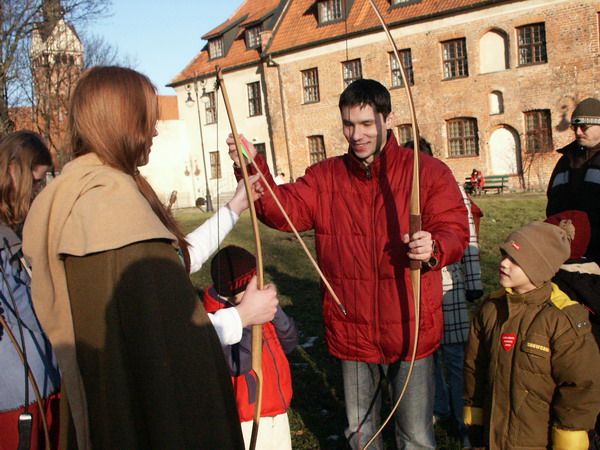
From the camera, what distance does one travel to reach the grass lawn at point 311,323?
364 centimetres

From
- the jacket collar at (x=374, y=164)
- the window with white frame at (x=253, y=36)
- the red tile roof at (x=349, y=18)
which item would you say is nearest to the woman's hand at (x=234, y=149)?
the jacket collar at (x=374, y=164)

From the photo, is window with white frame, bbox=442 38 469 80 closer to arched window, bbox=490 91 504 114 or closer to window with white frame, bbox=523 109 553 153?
arched window, bbox=490 91 504 114

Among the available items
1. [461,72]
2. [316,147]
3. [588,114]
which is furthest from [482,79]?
[588,114]

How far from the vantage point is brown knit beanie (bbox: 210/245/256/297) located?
111 inches

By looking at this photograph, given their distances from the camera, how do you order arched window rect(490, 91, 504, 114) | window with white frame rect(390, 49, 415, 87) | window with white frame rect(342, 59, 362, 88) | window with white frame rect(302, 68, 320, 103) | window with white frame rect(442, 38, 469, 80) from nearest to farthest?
arched window rect(490, 91, 504, 114)
window with white frame rect(442, 38, 469, 80)
window with white frame rect(390, 49, 415, 87)
window with white frame rect(342, 59, 362, 88)
window with white frame rect(302, 68, 320, 103)

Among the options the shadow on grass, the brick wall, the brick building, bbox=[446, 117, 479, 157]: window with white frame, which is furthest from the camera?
bbox=[446, 117, 479, 157]: window with white frame

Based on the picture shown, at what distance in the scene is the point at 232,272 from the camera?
283 cm

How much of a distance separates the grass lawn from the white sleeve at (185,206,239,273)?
1.71 metres

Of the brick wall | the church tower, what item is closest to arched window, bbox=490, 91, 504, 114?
the brick wall

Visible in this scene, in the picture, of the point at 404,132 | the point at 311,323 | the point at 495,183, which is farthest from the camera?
the point at 404,132

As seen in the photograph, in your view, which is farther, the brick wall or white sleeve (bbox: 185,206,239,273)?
the brick wall

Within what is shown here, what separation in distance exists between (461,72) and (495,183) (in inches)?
174

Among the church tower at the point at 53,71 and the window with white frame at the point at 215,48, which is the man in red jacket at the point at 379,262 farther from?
the window with white frame at the point at 215,48

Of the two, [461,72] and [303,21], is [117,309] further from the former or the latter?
[303,21]
